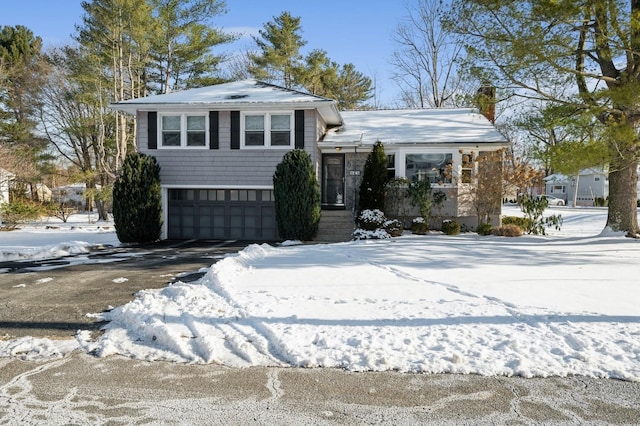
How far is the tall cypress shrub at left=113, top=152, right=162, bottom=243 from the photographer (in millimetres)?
13805

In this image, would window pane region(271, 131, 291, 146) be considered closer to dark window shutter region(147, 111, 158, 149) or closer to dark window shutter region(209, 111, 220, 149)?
dark window shutter region(209, 111, 220, 149)

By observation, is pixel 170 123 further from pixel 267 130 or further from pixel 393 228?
pixel 393 228

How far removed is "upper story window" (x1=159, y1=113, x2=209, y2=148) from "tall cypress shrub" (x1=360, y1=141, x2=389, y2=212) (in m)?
5.73

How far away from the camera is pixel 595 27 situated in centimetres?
1053

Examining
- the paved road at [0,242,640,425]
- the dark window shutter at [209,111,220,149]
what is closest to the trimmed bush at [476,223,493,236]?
the dark window shutter at [209,111,220,149]

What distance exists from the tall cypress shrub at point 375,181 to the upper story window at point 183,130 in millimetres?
5735

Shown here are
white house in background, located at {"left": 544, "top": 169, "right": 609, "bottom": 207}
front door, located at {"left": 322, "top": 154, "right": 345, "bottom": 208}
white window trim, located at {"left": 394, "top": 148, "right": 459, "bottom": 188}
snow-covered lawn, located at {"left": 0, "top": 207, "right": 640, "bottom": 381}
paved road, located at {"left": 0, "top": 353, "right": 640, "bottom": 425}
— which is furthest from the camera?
white house in background, located at {"left": 544, "top": 169, "right": 609, "bottom": 207}

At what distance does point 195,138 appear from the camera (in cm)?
1502

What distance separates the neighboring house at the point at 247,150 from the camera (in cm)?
1462

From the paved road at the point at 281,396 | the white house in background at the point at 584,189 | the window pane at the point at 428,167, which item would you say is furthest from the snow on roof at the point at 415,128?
the white house in background at the point at 584,189

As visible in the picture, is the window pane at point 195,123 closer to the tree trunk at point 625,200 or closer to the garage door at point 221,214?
the garage door at point 221,214

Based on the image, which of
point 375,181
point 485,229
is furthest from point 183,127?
point 485,229

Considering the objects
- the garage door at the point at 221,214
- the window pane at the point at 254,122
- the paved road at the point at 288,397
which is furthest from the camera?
the garage door at the point at 221,214

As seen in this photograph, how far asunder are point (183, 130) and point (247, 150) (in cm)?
238
